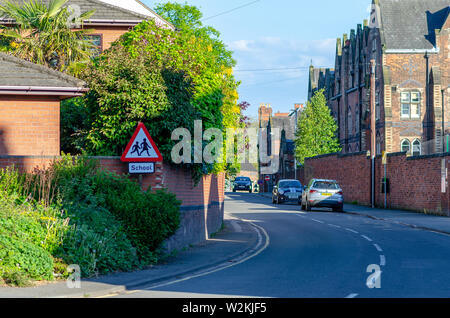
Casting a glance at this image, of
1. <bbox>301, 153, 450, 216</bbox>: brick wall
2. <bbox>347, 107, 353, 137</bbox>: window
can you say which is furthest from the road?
<bbox>347, 107, 353, 137</bbox>: window

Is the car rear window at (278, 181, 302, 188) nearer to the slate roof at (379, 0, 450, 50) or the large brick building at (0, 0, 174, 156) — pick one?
the slate roof at (379, 0, 450, 50)

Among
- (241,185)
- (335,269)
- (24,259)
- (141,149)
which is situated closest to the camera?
(24,259)

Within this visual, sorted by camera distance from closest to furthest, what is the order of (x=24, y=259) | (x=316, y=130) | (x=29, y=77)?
(x=24, y=259) → (x=29, y=77) → (x=316, y=130)

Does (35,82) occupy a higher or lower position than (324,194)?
higher

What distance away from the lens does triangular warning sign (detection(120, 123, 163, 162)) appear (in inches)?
568

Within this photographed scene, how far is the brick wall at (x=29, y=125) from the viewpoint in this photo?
738 inches

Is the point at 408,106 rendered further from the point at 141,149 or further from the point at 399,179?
the point at 141,149

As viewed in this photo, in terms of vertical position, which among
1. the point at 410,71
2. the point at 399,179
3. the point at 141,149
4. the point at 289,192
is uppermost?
the point at 410,71

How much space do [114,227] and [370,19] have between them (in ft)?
166

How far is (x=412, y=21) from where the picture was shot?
189 feet

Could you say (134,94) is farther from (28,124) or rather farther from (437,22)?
(437,22)

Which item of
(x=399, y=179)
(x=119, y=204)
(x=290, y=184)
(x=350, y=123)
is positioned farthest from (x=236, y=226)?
(x=350, y=123)

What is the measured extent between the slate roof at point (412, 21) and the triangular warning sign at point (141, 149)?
45.1m

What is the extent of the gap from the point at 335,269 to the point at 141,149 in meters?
4.66
